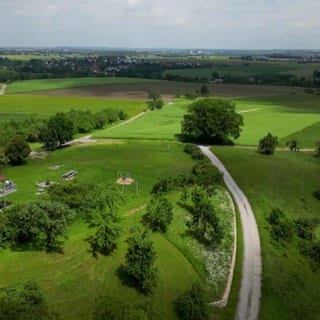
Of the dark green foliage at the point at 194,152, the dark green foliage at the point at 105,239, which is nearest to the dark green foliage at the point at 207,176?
the dark green foliage at the point at 194,152

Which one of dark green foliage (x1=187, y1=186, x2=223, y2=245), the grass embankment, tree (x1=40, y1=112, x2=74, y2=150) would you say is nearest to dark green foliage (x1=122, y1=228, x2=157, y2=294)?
the grass embankment

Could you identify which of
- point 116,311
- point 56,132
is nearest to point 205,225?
point 116,311

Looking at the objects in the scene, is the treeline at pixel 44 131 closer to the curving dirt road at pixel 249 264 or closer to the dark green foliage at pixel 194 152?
the dark green foliage at pixel 194 152

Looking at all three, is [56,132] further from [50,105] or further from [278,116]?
[278,116]

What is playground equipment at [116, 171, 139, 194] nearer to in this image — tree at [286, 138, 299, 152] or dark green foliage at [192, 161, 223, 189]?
dark green foliage at [192, 161, 223, 189]

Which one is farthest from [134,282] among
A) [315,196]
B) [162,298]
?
[315,196]

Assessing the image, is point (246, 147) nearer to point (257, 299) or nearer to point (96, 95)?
point (257, 299)
